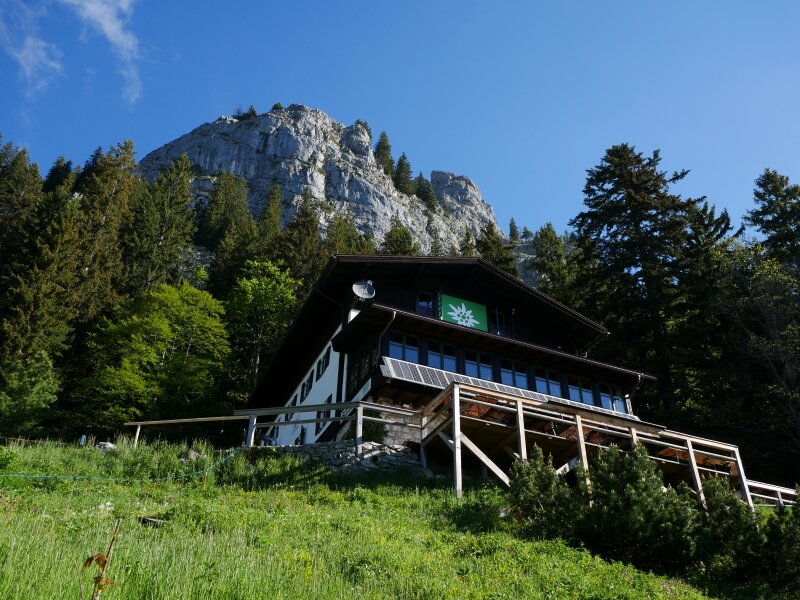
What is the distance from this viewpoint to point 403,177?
12812 cm

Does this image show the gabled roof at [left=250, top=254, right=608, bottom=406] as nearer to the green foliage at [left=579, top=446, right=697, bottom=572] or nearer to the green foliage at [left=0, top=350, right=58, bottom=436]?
the green foliage at [left=0, top=350, right=58, bottom=436]

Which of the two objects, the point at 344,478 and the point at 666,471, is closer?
the point at 344,478

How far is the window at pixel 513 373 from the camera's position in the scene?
88.6ft

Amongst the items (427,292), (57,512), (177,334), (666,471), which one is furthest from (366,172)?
(57,512)

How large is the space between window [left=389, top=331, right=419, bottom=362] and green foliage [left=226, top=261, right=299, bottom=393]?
812 inches

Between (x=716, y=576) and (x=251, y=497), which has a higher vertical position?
(x=251, y=497)

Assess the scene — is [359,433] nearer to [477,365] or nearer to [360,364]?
[360,364]

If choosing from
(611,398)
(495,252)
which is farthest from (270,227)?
(611,398)

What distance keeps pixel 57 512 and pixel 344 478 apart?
7440mm

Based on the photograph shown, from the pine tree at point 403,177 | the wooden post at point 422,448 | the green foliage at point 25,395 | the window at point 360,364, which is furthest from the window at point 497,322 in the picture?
the pine tree at point 403,177

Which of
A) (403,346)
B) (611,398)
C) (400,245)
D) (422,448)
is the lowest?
(422,448)

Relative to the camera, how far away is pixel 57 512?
40.4 ft

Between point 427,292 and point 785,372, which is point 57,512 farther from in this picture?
point 785,372

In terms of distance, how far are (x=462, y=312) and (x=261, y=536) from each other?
19.5 meters
